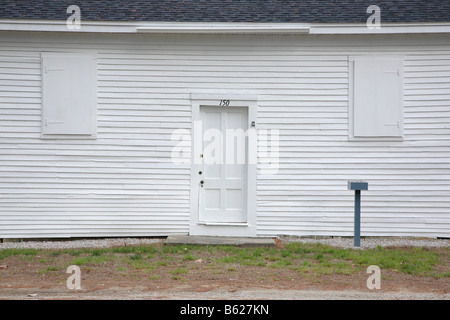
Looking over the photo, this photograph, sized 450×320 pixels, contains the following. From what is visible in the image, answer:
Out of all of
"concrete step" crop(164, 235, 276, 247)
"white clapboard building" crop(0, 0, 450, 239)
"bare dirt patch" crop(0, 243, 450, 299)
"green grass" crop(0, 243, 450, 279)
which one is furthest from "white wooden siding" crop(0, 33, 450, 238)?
"bare dirt patch" crop(0, 243, 450, 299)

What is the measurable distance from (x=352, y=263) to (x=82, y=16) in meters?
7.11

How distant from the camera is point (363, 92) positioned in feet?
42.6

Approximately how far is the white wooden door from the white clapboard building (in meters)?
0.02

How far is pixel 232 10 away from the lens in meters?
13.3

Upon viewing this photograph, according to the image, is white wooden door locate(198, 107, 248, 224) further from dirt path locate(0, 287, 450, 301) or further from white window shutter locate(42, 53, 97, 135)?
dirt path locate(0, 287, 450, 301)

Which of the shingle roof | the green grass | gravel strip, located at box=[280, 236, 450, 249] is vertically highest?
the shingle roof

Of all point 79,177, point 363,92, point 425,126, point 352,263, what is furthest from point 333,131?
point 79,177

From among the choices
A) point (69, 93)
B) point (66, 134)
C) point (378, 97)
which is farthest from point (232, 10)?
point (66, 134)

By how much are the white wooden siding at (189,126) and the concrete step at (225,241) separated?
540 mm

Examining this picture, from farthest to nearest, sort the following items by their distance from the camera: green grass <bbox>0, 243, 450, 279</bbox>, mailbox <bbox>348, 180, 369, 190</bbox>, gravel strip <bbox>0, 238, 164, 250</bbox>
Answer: gravel strip <bbox>0, 238, 164, 250</bbox>
mailbox <bbox>348, 180, 369, 190</bbox>
green grass <bbox>0, 243, 450, 279</bbox>

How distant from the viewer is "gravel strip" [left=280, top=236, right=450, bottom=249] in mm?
12291

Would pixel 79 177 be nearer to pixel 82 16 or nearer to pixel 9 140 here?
pixel 9 140

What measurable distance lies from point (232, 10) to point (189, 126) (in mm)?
2601

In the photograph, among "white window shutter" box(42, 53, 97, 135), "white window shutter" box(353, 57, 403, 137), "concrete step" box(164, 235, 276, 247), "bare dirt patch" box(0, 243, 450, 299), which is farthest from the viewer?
"white window shutter" box(353, 57, 403, 137)
